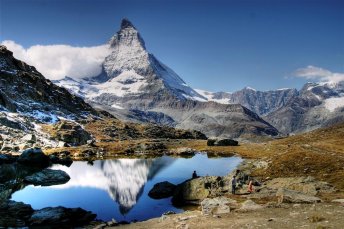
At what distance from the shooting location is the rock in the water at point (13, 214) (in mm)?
49331

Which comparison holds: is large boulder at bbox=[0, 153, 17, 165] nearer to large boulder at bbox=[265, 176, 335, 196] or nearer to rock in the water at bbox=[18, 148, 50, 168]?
rock in the water at bbox=[18, 148, 50, 168]

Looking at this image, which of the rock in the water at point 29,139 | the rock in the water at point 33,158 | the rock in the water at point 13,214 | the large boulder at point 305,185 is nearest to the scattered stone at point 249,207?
the large boulder at point 305,185

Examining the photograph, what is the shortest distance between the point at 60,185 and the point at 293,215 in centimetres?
6244

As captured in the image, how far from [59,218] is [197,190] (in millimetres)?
23927

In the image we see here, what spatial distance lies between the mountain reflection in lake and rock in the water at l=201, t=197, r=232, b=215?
11.8 metres

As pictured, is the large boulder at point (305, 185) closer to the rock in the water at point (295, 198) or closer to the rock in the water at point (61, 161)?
the rock in the water at point (295, 198)

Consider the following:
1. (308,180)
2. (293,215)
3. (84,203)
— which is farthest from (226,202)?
(84,203)

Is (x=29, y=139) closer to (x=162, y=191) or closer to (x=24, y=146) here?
(x=24, y=146)

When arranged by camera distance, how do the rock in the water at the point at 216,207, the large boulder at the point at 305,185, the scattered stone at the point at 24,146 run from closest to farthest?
the rock in the water at the point at 216,207
the large boulder at the point at 305,185
the scattered stone at the point at 24,146

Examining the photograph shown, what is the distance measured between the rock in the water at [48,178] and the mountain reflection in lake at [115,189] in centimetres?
236

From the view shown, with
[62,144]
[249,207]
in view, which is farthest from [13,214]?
[62,144]

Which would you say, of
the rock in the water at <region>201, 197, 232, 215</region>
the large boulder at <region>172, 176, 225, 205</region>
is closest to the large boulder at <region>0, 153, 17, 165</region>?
the large boulder at <region>172, 176, 225, 205</region>

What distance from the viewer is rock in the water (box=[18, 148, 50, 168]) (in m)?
103

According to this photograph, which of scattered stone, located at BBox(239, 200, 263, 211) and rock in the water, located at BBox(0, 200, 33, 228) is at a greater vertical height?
rock in the water, located at BBox(0, 200, 33, 228)
